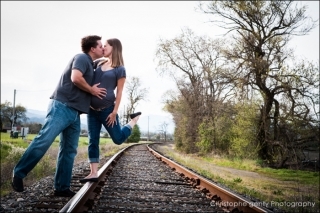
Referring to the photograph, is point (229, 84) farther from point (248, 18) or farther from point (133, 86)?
point (133, 86)

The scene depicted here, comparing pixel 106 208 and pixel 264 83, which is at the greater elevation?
pixel 264 83

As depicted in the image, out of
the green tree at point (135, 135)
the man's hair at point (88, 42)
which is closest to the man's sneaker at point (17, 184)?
the man's hair at point (88, 42)

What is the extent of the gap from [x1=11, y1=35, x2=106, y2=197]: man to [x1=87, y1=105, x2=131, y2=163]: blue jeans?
12.9 inches

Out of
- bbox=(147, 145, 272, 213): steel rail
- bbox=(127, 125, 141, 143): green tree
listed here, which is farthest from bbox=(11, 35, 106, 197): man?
bbox=(127, 125, 141, 143): green tree

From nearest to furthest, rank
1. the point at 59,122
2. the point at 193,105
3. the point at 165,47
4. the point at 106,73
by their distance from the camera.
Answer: the point at 59,122, the point at 106,73, the point at 193,105, the point at 165,47

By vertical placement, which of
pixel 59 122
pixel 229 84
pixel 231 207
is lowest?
pixel 231 207

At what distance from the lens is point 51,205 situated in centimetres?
302

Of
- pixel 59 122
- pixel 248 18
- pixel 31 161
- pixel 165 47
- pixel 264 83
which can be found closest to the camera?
pixel 31 161

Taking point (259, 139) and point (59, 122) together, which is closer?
point (59, 122)

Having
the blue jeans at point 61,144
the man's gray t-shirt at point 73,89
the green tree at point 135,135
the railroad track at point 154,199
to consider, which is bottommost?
the green tree at point 135,135

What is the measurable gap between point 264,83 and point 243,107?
1.67 metres

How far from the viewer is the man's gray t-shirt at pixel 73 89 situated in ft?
10.8

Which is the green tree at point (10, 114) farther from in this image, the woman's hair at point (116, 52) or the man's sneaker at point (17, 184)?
the man's sneaker at point (17, 184)

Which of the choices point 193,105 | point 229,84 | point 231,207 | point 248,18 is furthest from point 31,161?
A: point 193,105
